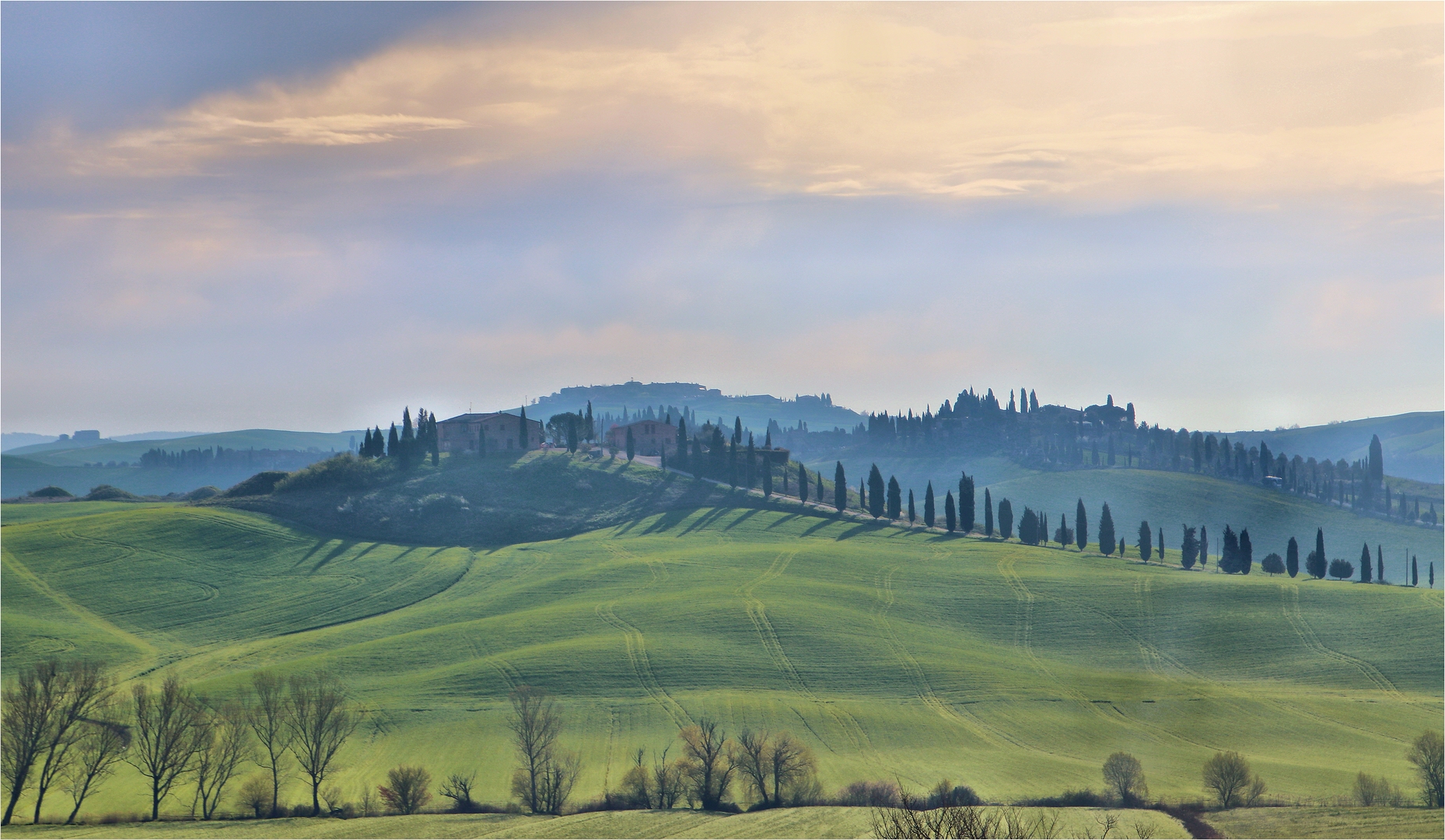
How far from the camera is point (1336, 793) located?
59719 mm

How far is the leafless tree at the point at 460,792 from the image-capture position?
5716 centimetres

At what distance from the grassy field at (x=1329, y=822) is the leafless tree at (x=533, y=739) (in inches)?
1485

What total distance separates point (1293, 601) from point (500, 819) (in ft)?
283

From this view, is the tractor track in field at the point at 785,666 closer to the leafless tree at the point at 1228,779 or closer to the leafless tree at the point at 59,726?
the leafless tree at the point at 1228,779

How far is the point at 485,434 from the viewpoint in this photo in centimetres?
18038

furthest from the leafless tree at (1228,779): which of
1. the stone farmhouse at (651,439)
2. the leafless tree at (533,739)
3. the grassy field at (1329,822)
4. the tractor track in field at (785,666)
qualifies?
the stone farmhouse at (651,439)

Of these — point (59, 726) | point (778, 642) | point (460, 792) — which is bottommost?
point (460, 792)

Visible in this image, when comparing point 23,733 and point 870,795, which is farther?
point 870,795

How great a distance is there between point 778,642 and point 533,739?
28.7 m

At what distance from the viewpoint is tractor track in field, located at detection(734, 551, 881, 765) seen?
68438mm

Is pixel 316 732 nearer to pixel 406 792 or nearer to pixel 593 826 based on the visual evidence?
pixel 406 792

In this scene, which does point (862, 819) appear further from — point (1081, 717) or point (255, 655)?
point (255, 655)

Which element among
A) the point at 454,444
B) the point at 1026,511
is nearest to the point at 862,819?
the point at 1026,511

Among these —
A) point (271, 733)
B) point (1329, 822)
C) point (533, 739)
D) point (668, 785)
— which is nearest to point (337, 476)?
point (271, 733)
